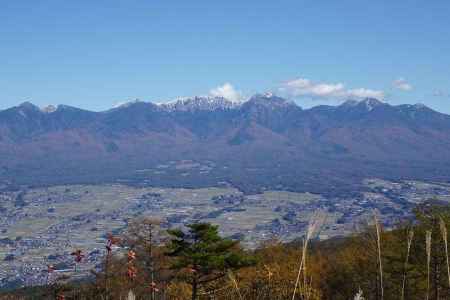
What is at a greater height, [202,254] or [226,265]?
[202,254]

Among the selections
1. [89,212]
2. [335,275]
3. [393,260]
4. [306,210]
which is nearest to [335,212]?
[306,210]

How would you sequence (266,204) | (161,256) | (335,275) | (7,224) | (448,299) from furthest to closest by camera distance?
(266,204) → (7,224) → (335,275) → (448,299) → (161,256)

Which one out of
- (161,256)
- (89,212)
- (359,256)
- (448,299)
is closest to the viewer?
(161,256)

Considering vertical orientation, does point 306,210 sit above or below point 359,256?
below

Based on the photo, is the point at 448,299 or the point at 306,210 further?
the point at 306,210

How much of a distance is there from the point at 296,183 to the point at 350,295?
173 metres

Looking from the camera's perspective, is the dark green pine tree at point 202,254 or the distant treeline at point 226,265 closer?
the distant treeline at point 226,265

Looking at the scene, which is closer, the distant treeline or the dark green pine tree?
the distant treeline

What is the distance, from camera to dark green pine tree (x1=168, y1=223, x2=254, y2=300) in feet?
54.9

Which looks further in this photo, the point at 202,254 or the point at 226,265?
the point at 226,265

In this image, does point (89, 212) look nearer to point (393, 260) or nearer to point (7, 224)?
point (7, 224)

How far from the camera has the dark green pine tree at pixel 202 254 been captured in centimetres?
1673

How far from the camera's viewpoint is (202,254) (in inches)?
656

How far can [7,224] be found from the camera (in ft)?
423
